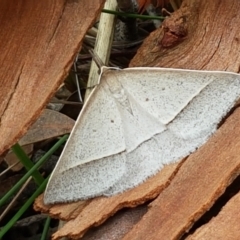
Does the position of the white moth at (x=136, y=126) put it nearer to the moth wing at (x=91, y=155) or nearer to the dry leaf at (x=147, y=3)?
the moth wing at (x=91, y=155)

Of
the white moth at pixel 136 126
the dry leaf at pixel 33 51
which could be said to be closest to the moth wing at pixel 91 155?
the white moth at pixel 136 126

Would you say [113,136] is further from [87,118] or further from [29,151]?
[29,151]

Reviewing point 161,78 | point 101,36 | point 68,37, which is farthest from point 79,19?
point 101,36

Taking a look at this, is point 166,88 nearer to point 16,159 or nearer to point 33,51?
point 33,51

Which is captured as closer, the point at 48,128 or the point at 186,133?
the point at 186,133

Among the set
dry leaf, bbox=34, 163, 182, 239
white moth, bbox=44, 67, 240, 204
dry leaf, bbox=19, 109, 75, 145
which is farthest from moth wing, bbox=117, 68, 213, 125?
dry leaf, bbox=19, 109, 75, 145

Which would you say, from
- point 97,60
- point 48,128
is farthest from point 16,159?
point 97,60
